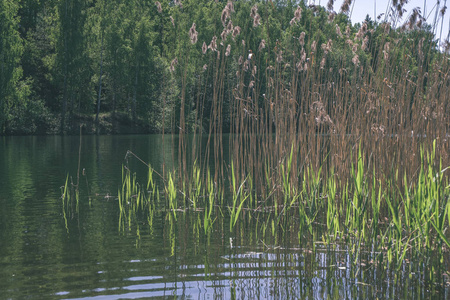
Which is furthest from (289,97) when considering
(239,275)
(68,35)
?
(68,35)

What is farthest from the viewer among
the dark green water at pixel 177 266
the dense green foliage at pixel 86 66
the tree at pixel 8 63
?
the dense green foliage at pixel 86 66

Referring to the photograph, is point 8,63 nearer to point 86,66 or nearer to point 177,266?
point 86,66

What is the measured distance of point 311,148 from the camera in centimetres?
545

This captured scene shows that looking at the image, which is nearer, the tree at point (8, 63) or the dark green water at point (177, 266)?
the dark green water at point (177, 266)

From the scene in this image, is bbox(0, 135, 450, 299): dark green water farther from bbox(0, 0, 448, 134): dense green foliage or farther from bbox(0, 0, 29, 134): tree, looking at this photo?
bbox(0, 0, 448, 134): dense green foliage

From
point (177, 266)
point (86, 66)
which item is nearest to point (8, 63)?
point (86, 66)

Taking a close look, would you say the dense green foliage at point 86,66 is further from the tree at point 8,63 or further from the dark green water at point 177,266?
the dark green water at point 177,266

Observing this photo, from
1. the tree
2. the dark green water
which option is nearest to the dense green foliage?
the tree

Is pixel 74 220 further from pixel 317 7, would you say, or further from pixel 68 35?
pixel 68 35

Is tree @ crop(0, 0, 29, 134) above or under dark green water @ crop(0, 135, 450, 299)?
above

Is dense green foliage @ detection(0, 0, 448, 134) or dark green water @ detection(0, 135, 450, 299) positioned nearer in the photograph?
dark green water @ detection(0, 135, 450, 299)

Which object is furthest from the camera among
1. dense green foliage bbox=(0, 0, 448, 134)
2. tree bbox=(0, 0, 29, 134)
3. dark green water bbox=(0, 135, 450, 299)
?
dense green foliage bbox=(0, 0, 448, 134)

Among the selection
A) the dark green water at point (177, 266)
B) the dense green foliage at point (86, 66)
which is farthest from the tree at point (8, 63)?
the dark green water at point (177, 266)

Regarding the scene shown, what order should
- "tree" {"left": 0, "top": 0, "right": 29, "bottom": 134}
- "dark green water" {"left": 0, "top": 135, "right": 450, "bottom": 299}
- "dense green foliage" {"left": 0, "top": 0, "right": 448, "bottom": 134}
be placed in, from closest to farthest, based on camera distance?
"dark green water" {"left": 0, "top": 135, "right": 450, "bottom": 299}
"tree" {"left": 0, "top": 0, "right": 29, "bottom": 134}
"dense green foliage" {"left": 0, "top": 0, "right": 448, "bottom": 134}
